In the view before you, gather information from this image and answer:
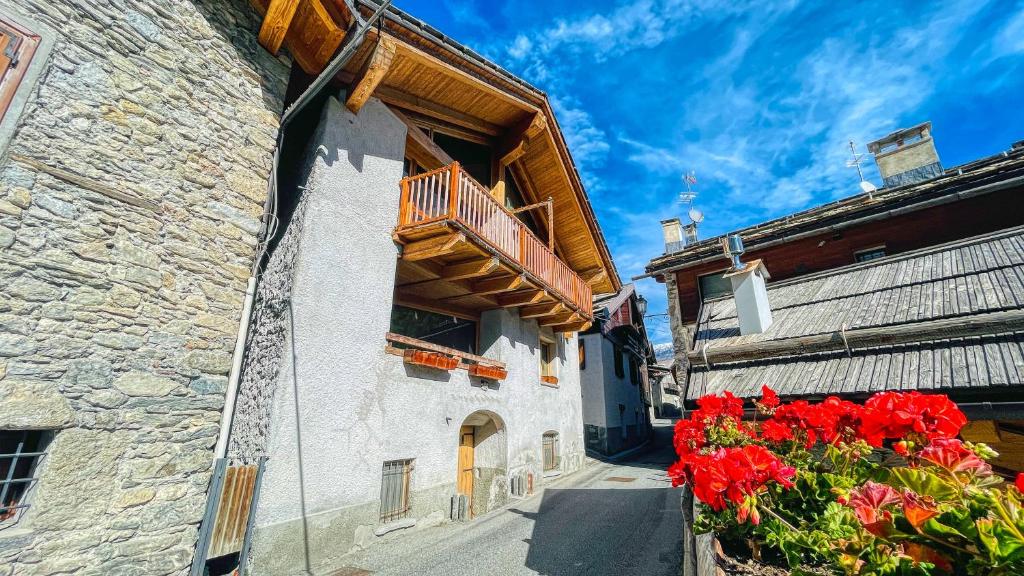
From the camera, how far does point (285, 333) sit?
537 cm

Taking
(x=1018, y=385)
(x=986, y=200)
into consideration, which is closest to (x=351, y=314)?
(x=1018, y=385)

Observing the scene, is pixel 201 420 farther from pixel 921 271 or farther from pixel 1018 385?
pixel 921 271

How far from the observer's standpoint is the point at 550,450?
12094 mm

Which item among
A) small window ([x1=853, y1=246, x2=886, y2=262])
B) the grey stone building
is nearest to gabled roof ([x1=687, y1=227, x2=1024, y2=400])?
small window ([x1=853, y1=246, x2=886, y2=262])

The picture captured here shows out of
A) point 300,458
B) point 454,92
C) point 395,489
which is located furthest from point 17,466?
point 454,92

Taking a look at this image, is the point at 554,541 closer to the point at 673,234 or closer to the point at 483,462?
the point at 483,462

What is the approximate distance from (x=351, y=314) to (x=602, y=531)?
18.5 feet

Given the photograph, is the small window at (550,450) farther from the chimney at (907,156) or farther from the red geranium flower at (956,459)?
the chimney at (907,156)

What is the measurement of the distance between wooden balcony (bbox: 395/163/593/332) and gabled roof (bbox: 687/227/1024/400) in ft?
13.0

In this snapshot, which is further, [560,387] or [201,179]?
[560,387]

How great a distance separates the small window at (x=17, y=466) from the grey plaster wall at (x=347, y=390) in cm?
189

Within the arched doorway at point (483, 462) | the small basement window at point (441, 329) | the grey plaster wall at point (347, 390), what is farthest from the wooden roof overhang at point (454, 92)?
the arched doorway at point (483, 462)

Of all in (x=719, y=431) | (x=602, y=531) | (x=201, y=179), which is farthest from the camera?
(x=602, y=531)

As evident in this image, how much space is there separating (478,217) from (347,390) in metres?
3.86
